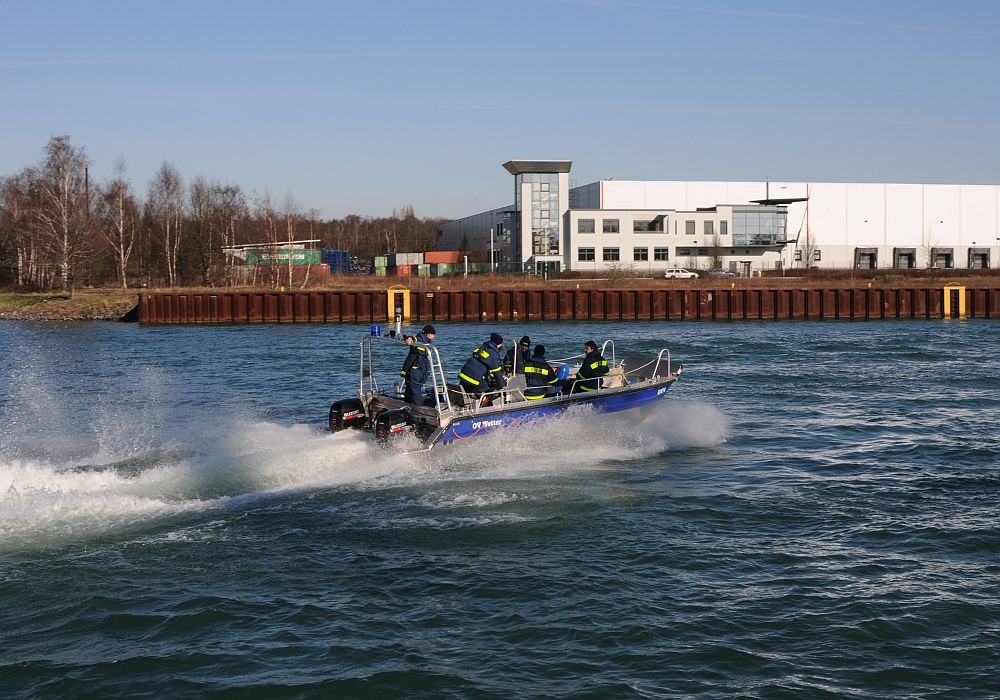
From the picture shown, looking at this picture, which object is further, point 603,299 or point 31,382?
point 603,299

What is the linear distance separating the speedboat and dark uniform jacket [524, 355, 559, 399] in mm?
146

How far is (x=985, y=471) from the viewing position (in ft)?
48.9

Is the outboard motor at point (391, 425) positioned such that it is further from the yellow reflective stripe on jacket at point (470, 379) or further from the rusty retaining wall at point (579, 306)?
the rusty retaining wall at point (579, 306)

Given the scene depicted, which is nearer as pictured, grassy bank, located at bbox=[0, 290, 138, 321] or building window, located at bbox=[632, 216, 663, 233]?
grassy bank, located at bbox=[0, 290, 138, 321]

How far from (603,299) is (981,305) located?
19275 millimetres

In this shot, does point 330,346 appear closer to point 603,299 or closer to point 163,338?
point 163,338

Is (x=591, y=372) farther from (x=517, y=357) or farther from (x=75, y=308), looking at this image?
(x=75, y=308)

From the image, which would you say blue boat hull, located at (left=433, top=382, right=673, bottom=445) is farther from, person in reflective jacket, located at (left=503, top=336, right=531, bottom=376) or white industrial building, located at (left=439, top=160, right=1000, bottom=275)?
white industrial building, located at (left=439, top=160, right=1000, bottom=275)

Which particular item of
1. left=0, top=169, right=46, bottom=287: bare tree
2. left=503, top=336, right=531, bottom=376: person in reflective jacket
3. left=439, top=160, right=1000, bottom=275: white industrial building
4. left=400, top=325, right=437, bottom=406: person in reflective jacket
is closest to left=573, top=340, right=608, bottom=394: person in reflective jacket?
left=503, top=336, right=531, bottom=376: person in reflective jacket

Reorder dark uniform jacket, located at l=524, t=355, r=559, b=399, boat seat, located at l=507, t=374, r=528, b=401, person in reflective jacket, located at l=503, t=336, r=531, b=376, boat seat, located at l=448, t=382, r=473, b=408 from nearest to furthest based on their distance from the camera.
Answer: boat seat, located at l=448, t=382, r=473, b=408, boat seat, located at l=507, t=374, r=528, b=401, dark uniform jacket, located at l=524, t=355, r=559, b=399, person in reflective jacket, located at l=503, t=336, r=531, b=376

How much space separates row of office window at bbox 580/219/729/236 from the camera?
77812mm

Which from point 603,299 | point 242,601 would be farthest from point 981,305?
point 242,601

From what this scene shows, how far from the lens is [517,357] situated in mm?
16562

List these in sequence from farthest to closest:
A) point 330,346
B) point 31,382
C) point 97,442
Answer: point 330,346, point 31,382, point 97,442
